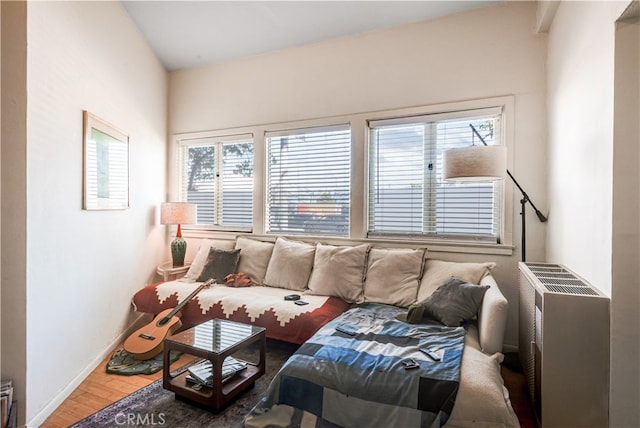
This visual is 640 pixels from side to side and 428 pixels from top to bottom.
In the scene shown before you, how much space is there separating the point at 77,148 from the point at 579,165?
3347 millimetres

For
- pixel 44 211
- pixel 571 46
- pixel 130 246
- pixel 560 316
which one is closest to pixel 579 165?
pixel 571 46

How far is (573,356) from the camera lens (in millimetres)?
1562

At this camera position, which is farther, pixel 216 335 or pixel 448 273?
pixel 448 273

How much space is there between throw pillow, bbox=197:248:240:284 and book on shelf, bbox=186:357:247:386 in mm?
1141

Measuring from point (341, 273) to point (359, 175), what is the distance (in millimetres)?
991

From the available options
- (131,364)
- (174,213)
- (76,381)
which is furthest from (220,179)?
(76,381)

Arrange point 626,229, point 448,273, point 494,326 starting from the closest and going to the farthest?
point 626,229
point 494,326
point 448,273

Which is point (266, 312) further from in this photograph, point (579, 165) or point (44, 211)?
point (579, 165)

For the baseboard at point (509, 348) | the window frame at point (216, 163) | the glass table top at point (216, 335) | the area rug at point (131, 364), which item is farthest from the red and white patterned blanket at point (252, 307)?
the baseboard at point (509, 348)

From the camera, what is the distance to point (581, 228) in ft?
6.04

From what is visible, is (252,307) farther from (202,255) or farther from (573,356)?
(573,356)

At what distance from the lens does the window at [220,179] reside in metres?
3.78

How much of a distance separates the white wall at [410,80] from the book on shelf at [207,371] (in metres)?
1.87

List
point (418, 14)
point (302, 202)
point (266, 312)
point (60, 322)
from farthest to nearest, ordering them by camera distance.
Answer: point (302, 202) < point (418, 14) < point (266, 312) < point (60, 322)
